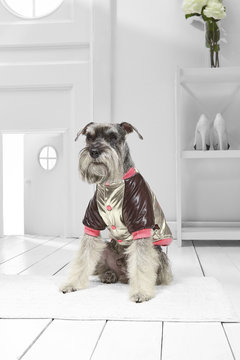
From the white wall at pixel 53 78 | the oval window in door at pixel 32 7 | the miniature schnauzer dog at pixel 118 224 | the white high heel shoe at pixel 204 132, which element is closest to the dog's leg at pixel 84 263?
the miniature schnauzer dog at pixel 118 224

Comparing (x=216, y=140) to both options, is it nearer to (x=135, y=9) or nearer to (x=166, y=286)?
(x=135, y=9)

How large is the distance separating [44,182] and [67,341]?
233 cm

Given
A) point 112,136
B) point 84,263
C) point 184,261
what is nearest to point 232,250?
point 184,261

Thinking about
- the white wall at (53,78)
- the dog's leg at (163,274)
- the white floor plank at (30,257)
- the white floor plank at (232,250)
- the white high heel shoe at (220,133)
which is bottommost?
the white floor plank at (232,250)

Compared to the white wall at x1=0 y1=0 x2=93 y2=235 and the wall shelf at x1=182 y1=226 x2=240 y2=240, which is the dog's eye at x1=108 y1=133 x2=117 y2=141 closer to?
the wall shelf at x1=182 y1=226 x2=240 y2=240

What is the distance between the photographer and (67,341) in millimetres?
1059

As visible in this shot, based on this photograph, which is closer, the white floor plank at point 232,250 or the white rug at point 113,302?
the white rug at point 113,302

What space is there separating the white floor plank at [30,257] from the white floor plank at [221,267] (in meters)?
0.89

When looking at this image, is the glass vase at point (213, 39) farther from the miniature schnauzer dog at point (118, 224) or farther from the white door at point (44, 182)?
the miniature schnauzer dog at point (118, 224)

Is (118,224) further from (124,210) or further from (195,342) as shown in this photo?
(195,342)

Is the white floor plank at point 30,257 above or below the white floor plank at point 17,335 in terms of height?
below

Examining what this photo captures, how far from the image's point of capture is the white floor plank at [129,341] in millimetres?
972

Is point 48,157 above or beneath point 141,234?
above

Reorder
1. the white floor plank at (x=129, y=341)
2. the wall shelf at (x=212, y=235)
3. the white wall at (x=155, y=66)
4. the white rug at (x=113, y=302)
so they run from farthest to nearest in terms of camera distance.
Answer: the white wall at (x=155, y=66) < the wall shelf at (x=212, y=235) < the white rug at (x=113, y=302) < the white floor plank at (x=129, y=341)
